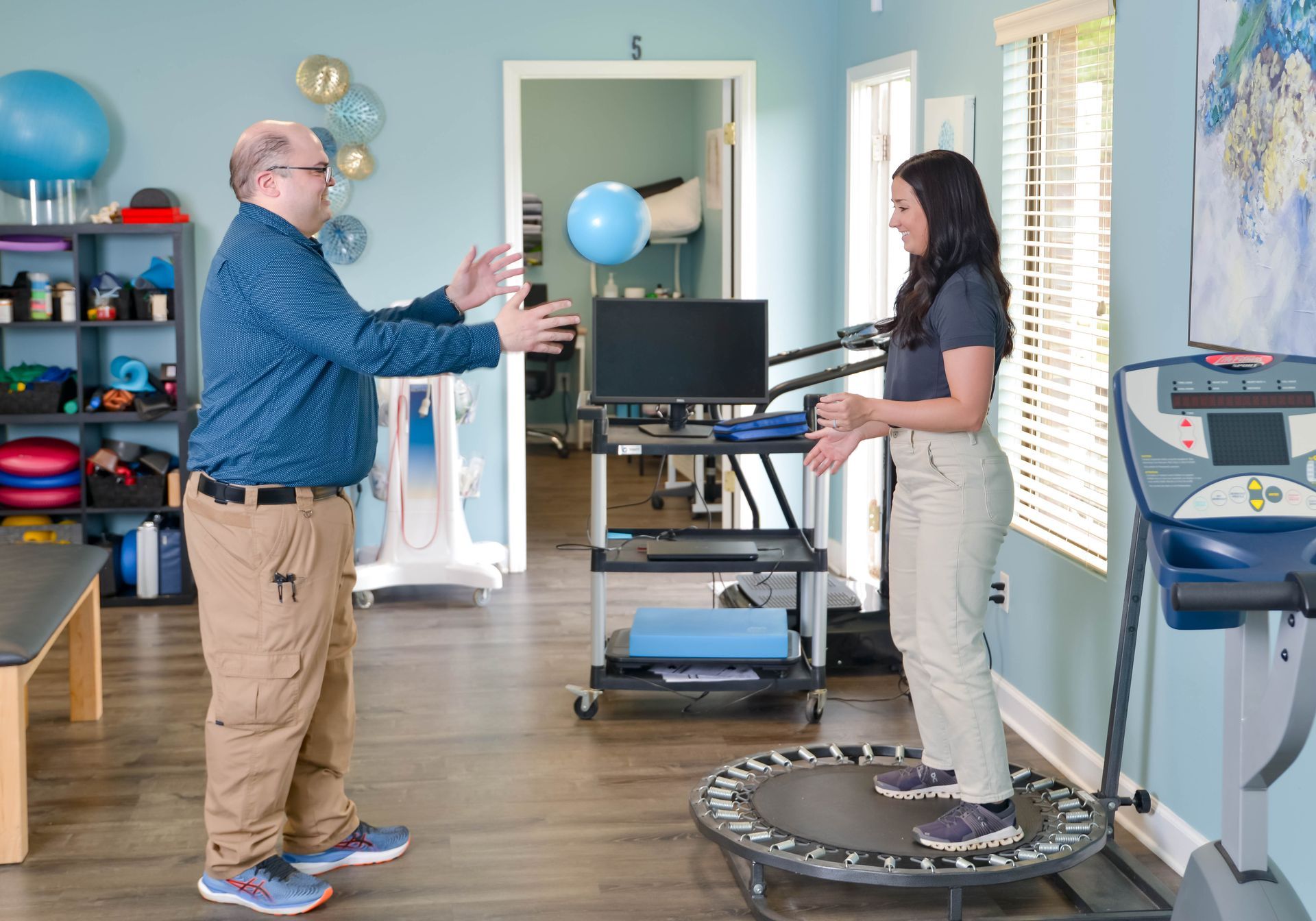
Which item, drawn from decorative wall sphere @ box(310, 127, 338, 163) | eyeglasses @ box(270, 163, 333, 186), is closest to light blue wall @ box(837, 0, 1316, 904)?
eyeglasses @ box(270, 163, 333, 186)

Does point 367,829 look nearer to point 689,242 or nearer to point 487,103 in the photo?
point 487,103

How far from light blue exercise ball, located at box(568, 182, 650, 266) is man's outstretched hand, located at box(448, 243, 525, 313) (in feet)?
7.58

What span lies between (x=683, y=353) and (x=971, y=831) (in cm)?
169

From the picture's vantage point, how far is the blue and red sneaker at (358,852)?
2.98m

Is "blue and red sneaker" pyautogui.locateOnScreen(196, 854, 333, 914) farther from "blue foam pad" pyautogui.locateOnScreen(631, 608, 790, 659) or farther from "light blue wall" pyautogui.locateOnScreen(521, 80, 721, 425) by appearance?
"light blue wall" pyautogui.locateOnScreen(521, 80, 721, 425)

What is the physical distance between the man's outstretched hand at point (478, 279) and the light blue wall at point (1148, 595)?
1.39 metres

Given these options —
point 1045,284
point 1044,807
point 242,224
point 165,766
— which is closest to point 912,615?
point 1044,807

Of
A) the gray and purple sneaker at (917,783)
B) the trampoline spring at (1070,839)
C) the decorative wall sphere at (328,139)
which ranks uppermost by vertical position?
the decorative wall sphere at (328,139)

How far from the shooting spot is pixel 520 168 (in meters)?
5.60

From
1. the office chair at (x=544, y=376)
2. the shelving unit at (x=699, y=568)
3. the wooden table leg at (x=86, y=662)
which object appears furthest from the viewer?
the office chair at (x=544, y=376)

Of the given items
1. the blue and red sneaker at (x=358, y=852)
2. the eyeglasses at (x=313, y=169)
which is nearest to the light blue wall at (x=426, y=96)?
the blue and red sneaker at (x=358, y=852)

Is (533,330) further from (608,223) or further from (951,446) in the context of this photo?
(608,223)

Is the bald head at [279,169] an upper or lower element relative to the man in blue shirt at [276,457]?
upper

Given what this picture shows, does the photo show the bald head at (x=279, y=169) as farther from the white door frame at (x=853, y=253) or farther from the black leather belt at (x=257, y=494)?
the white door frame at (x=853, y=253)
